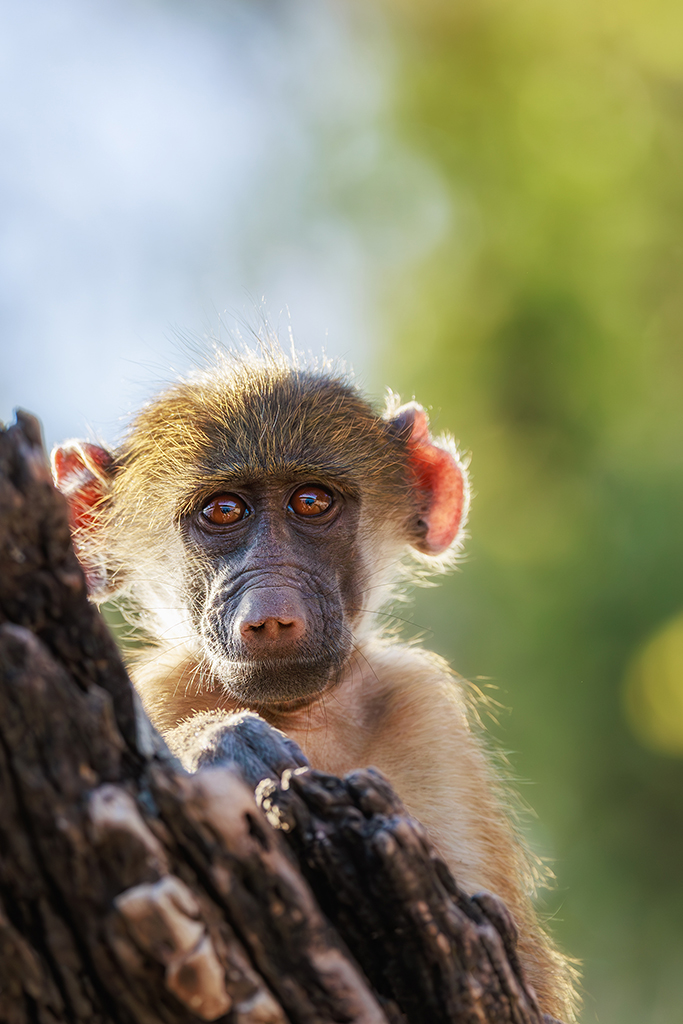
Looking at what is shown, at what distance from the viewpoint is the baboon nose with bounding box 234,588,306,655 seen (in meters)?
2.62

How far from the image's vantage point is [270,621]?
262cm

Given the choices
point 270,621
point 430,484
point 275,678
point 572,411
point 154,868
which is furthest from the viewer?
point 572,411

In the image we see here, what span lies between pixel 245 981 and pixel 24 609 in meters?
0.56

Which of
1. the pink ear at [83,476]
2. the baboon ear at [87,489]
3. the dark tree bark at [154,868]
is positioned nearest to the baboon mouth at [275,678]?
the baboon ear at [87,489]

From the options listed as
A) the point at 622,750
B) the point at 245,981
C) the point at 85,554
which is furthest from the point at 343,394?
the point at 622,750

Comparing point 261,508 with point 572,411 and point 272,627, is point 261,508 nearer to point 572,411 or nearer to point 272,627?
point 272,627

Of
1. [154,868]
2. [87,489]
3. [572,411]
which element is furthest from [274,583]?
[572,411]

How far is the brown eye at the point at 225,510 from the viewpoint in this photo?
3.16 meters

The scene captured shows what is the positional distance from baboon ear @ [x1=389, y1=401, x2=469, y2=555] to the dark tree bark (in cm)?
224

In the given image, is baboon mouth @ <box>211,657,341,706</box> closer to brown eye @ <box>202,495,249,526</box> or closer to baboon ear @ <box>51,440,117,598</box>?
brown eye @ <box>202,495,249,526</box>

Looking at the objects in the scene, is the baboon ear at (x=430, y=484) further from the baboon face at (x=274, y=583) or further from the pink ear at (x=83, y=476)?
the pink ear at (x=83, y=476)

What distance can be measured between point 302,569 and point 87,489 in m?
Answer: 0.99

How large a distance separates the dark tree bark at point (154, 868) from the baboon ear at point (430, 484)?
7.36ft

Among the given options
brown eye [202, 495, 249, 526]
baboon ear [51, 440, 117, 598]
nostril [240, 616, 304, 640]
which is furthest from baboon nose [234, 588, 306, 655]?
baboon ear [51, 440, 117, 598]
